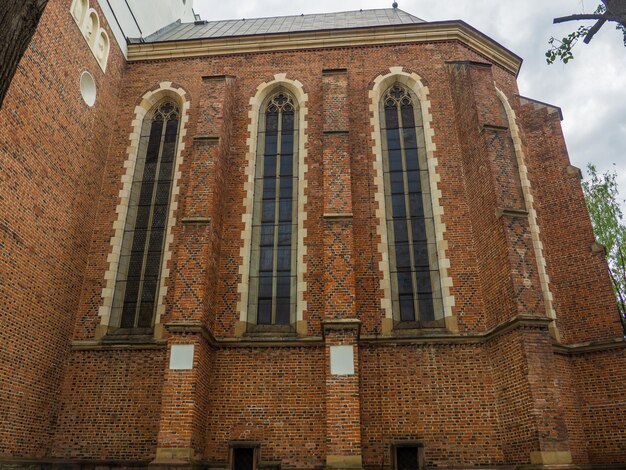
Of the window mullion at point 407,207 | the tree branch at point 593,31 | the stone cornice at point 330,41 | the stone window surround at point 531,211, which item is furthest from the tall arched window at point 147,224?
the tree branch at point 593,31

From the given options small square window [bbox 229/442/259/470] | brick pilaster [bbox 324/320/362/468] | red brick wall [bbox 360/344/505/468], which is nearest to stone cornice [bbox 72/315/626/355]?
red brick wall [bbox 360/344/505/468]

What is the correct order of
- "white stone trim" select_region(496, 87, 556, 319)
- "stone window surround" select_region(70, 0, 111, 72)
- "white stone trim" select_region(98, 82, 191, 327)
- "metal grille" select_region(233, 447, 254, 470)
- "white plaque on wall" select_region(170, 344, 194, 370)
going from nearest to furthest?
"white plaque on wall" select_region(170, 344, 194, 370) → "metal grille" select_region(233, 447, 254, 470) → "white stone trim" select_region(496, 87, 556, 319) → "white stone trim" select_region(98, 82, 191, 327) → "stone window surround" select_region(70, 0, 111, 72)

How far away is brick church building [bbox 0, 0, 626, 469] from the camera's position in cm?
1036

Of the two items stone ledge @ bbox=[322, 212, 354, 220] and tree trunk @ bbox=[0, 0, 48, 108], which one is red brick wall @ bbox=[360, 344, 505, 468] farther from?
tree trunk @ bbox=[0, 0, 48, 108]

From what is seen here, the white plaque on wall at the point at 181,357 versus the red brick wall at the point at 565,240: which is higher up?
the red brick wall at the point at 565,240

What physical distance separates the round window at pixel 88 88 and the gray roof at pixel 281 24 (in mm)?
4481

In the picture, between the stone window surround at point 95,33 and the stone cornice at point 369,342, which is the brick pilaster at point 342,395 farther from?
the stone window surround at point 95,33

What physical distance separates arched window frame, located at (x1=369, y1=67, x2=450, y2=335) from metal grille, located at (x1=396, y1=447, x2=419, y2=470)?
97.0 inches

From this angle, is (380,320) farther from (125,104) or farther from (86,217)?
(125,104)

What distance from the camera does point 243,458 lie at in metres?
10.6

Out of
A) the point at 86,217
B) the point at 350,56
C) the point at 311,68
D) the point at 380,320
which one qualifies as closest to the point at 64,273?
the point at 86,217

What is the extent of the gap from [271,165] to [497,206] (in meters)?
5.97

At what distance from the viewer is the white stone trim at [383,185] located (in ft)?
39.2

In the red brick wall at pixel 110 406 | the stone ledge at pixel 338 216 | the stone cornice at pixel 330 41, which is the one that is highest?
the stone cornice at pixel 330 41
